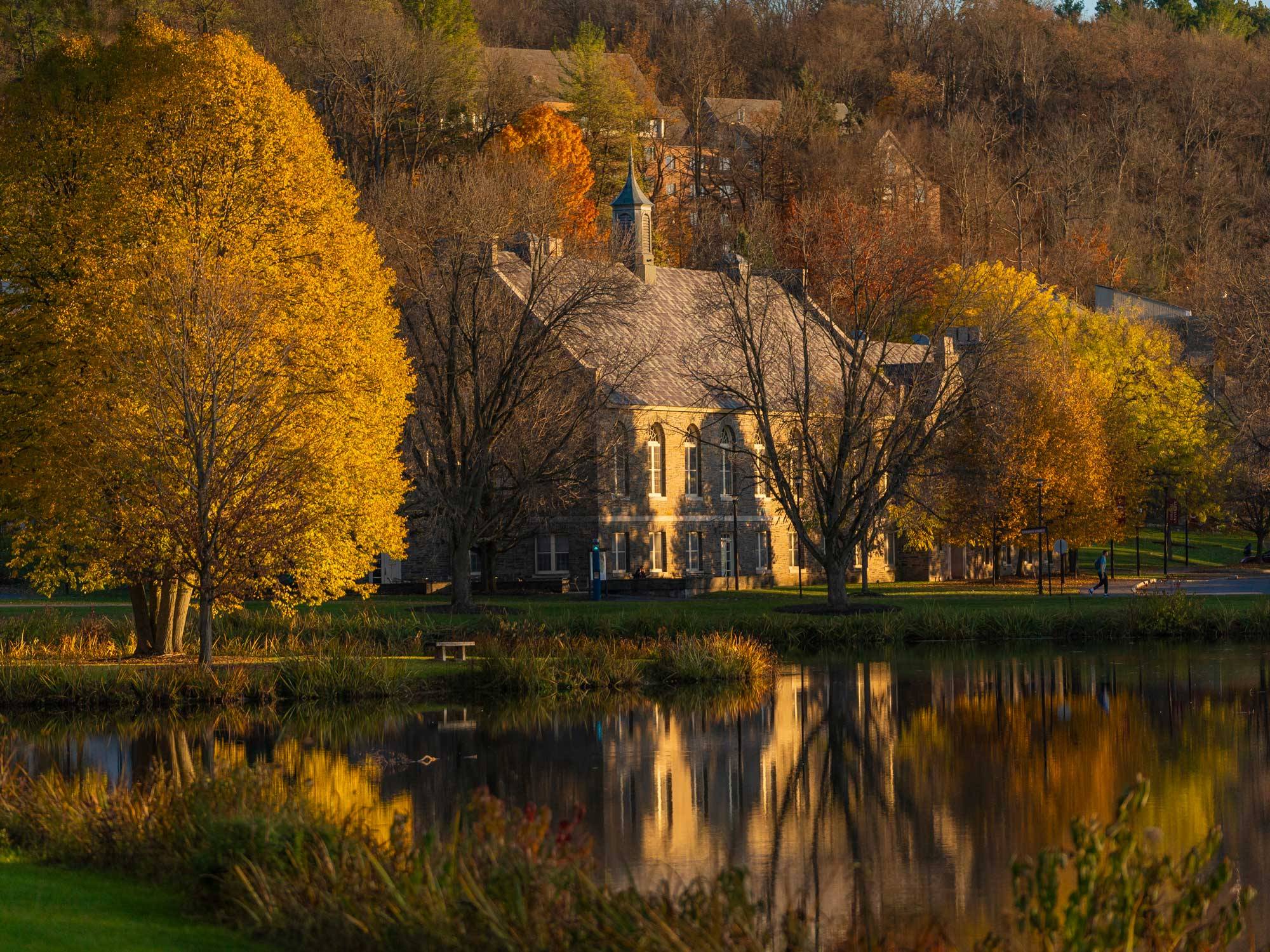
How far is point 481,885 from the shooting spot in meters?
12.3

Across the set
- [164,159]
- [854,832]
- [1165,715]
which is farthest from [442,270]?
[854,832]

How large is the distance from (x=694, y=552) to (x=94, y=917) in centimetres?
5246

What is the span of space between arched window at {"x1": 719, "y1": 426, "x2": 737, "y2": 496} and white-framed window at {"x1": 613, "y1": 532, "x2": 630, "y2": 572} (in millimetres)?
6411

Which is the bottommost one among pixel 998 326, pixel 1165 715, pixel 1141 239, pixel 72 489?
pixel 1165 715

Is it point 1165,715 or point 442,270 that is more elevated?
point 442,270

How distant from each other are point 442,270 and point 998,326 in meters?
17.4

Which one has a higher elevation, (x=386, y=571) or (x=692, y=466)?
(x=692, y=466)

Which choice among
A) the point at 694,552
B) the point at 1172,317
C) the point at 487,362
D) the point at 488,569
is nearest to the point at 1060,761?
the point at 487,362

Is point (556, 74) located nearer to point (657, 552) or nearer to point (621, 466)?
point (621, 466)

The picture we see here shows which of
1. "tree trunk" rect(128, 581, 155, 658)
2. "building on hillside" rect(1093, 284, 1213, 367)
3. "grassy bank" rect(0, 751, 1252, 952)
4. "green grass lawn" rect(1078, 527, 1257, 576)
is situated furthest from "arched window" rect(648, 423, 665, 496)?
"grassy bank" rect(0, 751, 1252, 952)

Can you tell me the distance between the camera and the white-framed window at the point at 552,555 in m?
61.3

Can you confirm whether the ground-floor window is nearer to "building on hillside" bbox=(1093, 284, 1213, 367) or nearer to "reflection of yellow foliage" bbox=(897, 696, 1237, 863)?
"reflection of yellow foliage" bbox=(897, 696, 1237, 863)

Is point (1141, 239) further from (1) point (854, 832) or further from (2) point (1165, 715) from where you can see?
(1) point (854, 832)

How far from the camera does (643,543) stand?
62.2m
